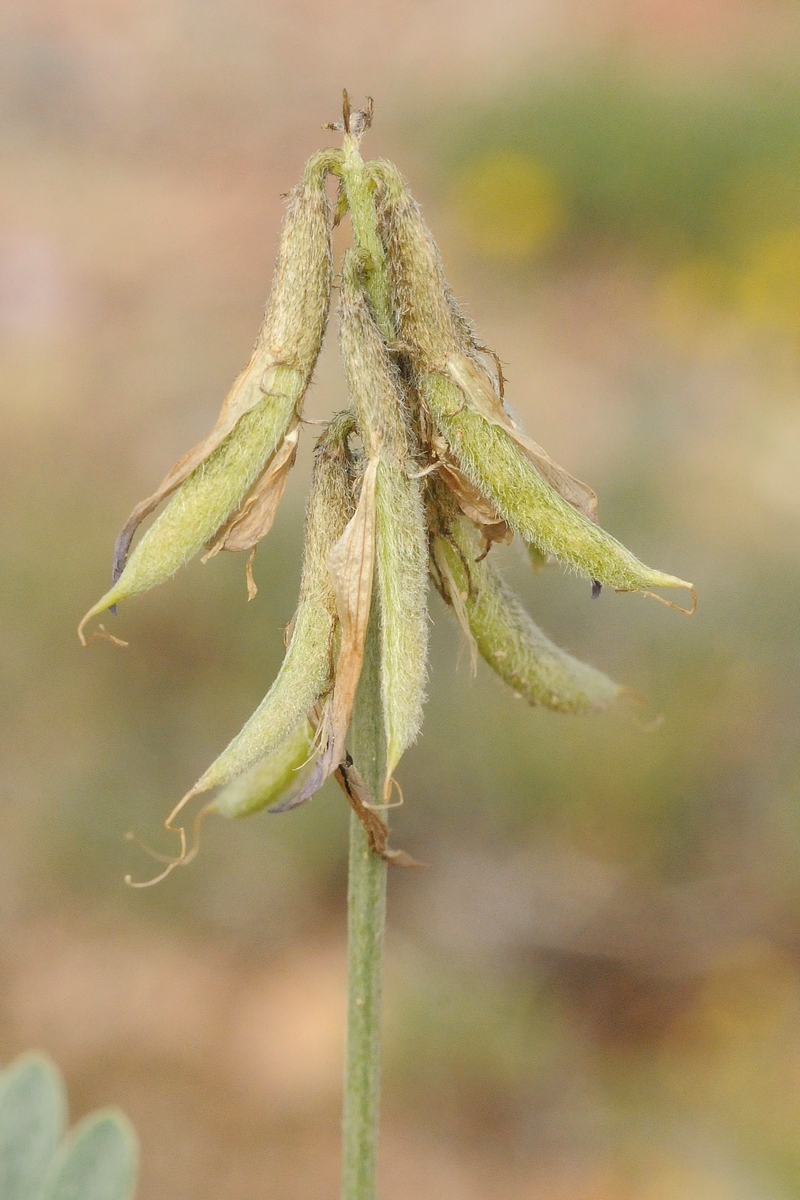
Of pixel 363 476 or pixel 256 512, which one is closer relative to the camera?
pixel 363 476

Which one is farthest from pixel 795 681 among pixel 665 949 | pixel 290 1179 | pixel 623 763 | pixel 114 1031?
pixel 114 1031

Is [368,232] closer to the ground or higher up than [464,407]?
higher up

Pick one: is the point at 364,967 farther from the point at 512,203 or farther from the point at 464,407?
the point at 512,203

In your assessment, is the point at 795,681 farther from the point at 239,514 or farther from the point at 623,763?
the point at 239,514

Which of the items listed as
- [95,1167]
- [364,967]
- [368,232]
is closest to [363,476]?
[368,232]

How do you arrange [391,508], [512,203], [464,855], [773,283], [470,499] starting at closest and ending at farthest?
[391,508], [470,499], [464,855], [773,283], [512,203]

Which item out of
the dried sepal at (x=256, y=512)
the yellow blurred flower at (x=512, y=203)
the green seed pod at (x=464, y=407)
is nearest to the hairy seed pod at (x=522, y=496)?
the green seed pod at (x=464, y=407)
